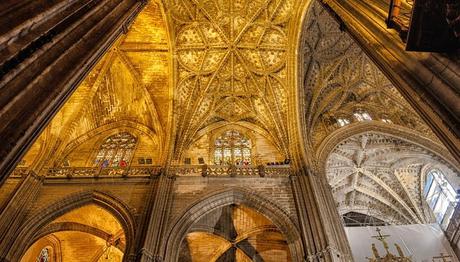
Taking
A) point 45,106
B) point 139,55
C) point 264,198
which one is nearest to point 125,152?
point 139,55

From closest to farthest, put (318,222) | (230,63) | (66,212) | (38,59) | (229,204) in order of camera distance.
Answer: (38,59), (318,222), (66,212), (229,204), (230,63)

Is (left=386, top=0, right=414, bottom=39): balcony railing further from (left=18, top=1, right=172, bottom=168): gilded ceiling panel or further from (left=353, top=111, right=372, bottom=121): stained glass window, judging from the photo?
(left=18, top=1, right=172, bottom=168): gilded ceiling panel

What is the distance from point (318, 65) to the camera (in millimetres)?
15719

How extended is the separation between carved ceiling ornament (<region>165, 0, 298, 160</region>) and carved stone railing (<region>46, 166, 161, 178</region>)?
2162mm

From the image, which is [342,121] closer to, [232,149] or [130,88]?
[232,149]

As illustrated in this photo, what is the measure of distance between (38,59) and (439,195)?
16.6 m

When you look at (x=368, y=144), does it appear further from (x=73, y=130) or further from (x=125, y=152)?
(x=73, y=130)

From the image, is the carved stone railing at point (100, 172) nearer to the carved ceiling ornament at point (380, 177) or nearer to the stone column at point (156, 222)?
the stone column at point (156, 222)

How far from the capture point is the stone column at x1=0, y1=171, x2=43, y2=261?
29.6 ft

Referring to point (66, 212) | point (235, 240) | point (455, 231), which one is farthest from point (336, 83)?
point (66, 212)

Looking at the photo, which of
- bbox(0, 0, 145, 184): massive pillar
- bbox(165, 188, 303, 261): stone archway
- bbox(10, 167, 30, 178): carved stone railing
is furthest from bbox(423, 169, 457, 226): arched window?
bbox(10, 167, 30, 178): carved stone railing

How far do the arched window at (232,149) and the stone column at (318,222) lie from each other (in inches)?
127

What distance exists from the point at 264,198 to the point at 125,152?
6.91m

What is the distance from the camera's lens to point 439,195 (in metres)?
14.8
